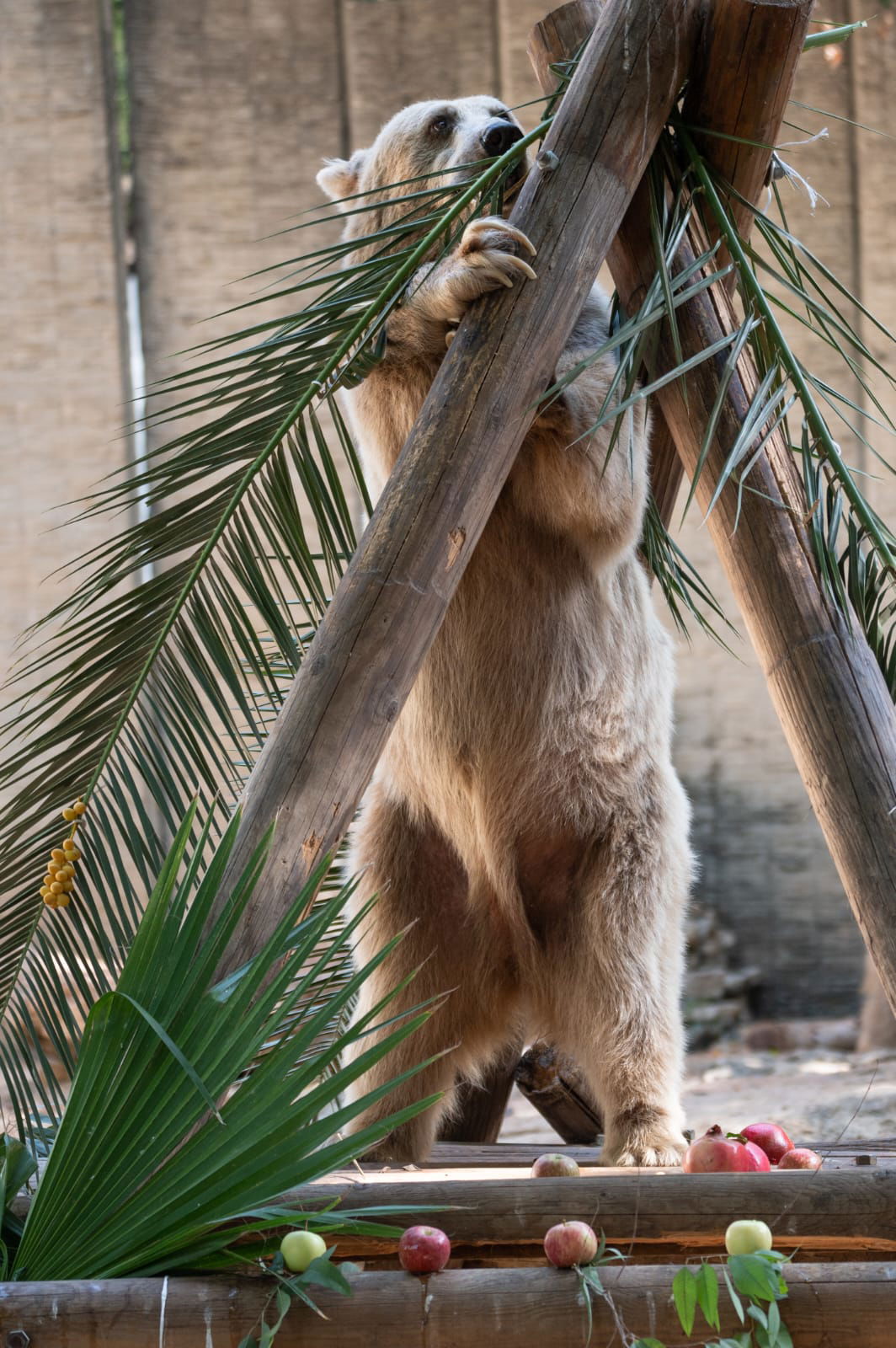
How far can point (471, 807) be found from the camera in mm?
3213

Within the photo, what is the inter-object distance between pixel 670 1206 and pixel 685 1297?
34cm

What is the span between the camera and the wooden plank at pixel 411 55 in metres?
11.5

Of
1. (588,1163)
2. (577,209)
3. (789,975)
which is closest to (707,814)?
(789,975)

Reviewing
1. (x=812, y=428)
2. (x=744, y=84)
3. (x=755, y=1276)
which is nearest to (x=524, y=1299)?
(x=755, y=1276)

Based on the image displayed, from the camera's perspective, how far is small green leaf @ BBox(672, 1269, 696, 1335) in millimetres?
1952

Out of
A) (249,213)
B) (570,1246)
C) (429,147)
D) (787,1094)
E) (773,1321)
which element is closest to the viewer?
(773,1321)

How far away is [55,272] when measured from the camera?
1101 centimetres

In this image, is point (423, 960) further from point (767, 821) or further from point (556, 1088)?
point (767, 821)

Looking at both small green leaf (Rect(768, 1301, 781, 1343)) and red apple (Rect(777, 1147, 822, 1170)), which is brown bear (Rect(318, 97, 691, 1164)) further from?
small green leaf (Rect(768, 1301, 781, 1343))

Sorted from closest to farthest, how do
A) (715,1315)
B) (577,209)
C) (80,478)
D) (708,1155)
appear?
(715,1315) → (708,1155) → (577,209) → (80,478)

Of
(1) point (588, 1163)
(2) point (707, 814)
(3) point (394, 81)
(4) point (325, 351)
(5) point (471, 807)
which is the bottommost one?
(2) point (707, 814)

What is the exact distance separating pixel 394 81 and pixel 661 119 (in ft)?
31.1

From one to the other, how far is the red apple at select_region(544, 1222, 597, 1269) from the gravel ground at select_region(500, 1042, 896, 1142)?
4.99m

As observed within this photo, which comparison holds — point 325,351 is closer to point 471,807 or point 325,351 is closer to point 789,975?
point 471,807
